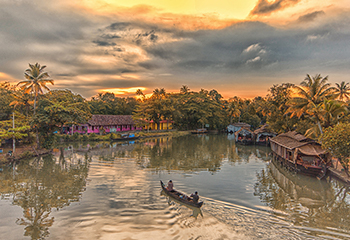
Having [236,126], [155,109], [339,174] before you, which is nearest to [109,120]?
[155,109]

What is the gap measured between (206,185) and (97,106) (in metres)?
70.2

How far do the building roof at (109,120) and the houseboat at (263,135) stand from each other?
129 feet

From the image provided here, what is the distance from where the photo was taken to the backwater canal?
38.1 ft

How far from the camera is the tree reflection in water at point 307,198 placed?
1319 cm

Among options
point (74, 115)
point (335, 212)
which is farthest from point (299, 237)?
point (74, 115)

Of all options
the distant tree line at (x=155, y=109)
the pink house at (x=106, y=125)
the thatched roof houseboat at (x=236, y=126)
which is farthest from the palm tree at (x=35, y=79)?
the thatched roof houseboat at (x=236, y=126)

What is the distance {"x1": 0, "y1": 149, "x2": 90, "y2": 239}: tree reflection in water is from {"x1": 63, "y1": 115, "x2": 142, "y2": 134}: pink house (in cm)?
3069

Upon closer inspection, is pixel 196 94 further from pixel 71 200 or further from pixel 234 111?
pixel 71 200

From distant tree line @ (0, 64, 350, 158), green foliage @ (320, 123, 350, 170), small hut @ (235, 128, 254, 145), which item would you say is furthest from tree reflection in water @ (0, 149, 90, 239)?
small hut @ (235, 128, 254, 145)

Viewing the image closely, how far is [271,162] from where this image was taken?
1237 inches

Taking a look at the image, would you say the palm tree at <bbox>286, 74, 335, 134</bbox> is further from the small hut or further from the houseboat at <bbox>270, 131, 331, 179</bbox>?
the small hut

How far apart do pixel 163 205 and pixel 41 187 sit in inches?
465

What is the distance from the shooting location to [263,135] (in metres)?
50.5

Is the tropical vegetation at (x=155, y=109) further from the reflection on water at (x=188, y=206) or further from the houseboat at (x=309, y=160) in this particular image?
the reflection on water at (x=188, y=206)
